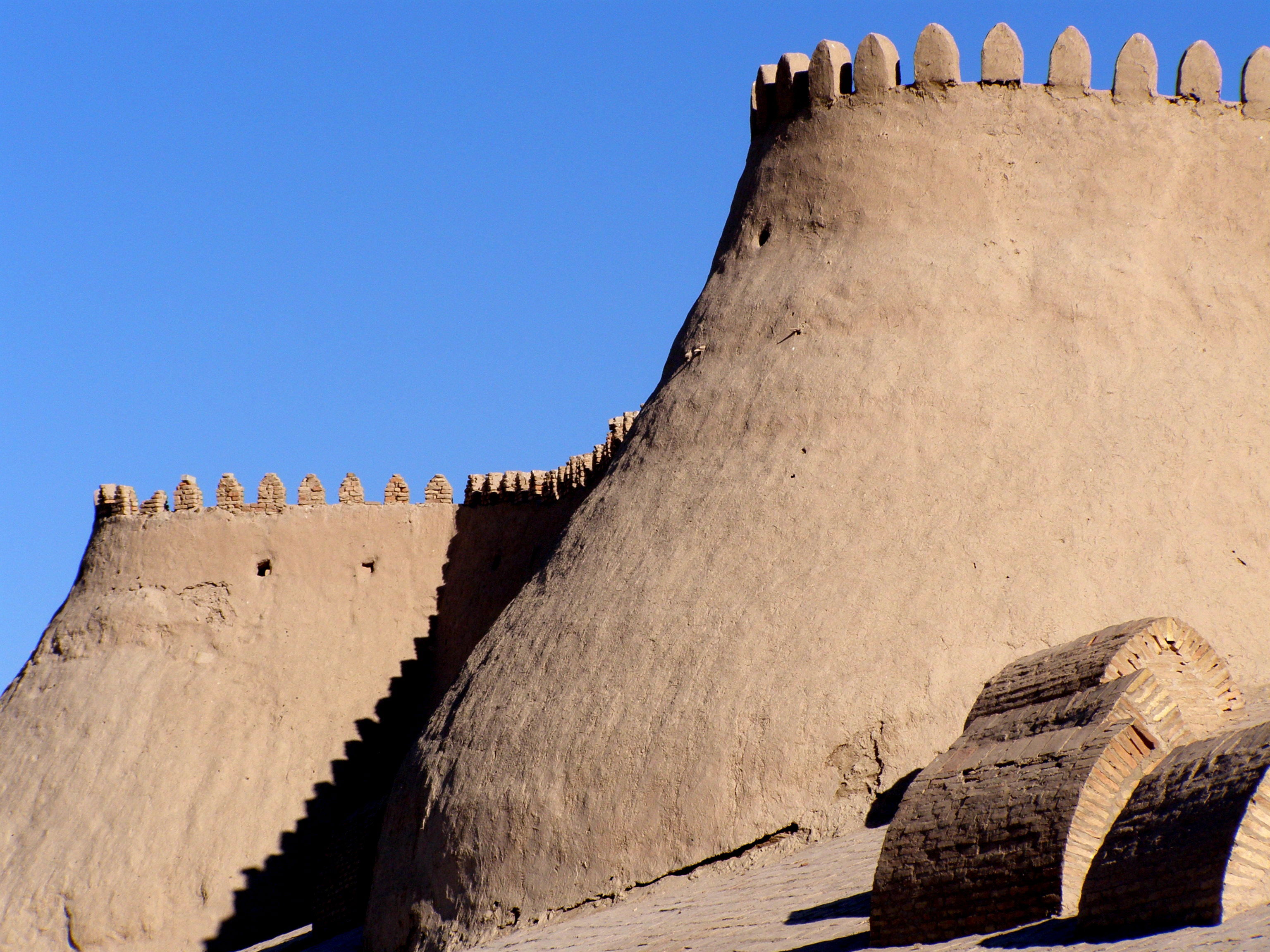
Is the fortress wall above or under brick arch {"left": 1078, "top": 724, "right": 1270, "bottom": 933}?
above

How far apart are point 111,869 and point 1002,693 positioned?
10.5 metres

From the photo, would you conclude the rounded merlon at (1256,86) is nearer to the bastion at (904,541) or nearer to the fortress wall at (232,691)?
the bastion at (904,541)

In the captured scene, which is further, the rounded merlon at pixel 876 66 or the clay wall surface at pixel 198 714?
the clay wall surface at pixel 198 714

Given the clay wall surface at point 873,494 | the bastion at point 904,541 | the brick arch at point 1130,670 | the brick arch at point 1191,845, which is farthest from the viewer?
the clay wall surface at point 873,494

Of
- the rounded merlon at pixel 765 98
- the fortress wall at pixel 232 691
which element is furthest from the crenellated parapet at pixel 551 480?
the rounded merlon at pixel 765 98

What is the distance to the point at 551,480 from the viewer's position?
17359mm

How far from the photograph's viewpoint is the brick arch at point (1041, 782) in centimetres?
696

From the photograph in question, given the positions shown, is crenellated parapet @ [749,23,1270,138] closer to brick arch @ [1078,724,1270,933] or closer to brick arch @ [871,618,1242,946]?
brick arch @ [871,618,1242,946]

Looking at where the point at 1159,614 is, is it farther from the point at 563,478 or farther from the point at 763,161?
the point at 563,478

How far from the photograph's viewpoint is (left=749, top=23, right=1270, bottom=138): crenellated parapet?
12.5 metres

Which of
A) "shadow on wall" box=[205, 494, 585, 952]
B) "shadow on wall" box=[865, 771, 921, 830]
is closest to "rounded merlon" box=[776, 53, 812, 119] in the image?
"shadow on wall" box=[205, 494, 585, 952]

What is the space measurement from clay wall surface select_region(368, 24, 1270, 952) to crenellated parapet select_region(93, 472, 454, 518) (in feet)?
A: 19.5

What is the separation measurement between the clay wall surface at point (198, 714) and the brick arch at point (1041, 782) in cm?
946

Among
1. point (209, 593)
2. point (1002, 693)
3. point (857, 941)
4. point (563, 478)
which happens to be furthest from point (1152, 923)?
point (209, 593)
